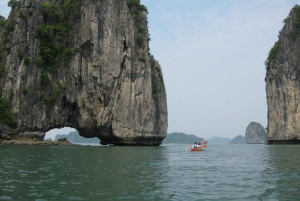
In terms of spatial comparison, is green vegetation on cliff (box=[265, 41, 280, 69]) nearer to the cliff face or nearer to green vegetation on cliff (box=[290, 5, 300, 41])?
green vegetation on cliff (box=[290, 5, 300, 41])

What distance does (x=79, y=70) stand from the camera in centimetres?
5569

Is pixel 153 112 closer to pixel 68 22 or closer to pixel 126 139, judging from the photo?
pixel 126 139

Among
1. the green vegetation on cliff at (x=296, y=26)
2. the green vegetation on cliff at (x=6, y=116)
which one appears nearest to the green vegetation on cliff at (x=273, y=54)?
the green vegetation on cliff at (x=296, y=26)

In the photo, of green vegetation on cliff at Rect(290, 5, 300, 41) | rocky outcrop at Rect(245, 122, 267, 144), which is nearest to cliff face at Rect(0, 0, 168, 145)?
green vegetation on cliff at Rect(290, 5, 300, 41)

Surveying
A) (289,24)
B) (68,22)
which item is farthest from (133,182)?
(289,24)

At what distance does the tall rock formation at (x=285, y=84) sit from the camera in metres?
72.8

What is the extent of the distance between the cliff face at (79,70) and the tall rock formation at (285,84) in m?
35.0

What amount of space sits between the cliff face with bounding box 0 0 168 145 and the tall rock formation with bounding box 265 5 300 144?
35.0m

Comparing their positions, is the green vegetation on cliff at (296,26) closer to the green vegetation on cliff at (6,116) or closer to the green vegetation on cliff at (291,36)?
the green vegetation on cliff at (291,36)

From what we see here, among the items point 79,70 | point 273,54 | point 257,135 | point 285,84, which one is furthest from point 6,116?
point 257,135

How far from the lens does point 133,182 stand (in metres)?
15.0

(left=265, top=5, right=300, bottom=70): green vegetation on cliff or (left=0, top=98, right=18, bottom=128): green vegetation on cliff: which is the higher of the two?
(left=265, top=5, right=300, bottom=70): green vegetation on cliff

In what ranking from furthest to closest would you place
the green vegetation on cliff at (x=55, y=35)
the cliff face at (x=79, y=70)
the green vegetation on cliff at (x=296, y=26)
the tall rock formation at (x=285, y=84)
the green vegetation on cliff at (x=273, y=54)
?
the green vegetation on cliff at (x=273, y=54)
the green vegetation on cliff at (x=296, y=26)
the tall rock formation at (x=285, y=84)
the green vegetation on cliff at (x=55, y=35)
the cliff face at (x=79, y=70)

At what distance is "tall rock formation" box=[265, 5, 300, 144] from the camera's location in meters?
72.8
